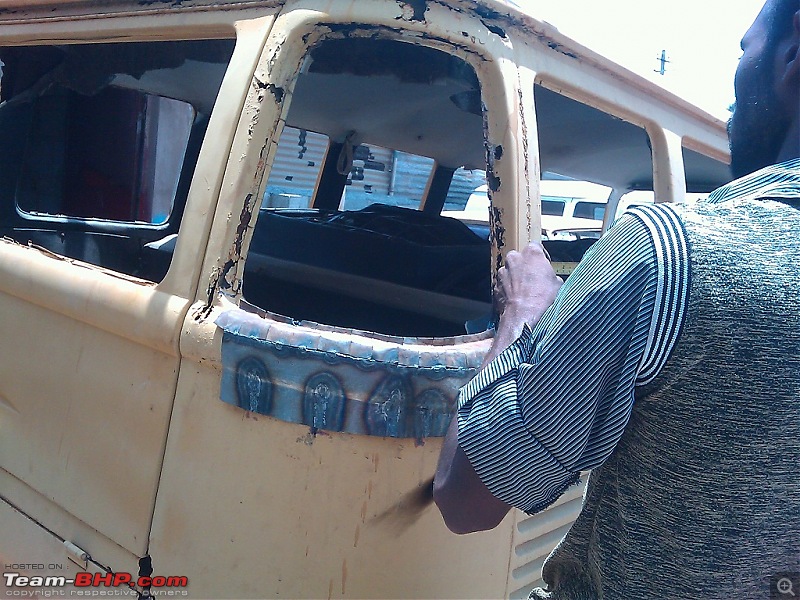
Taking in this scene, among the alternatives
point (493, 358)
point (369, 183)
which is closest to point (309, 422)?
point (493, 358)

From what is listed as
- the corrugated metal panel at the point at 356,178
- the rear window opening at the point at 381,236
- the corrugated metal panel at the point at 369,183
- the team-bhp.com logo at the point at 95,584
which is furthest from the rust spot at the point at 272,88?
the corrugated metal panel at the point at 369,183

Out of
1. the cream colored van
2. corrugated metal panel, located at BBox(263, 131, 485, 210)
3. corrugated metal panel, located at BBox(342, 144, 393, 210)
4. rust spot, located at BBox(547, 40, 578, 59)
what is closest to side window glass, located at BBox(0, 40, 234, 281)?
the cream colored van

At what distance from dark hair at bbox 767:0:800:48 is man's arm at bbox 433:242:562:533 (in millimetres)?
520

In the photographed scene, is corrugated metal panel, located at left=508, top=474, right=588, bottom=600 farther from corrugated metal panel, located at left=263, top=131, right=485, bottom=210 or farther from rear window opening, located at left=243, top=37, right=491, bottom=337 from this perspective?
corrugated metal panel, located at left=263, top=131, right=485, bottom=210

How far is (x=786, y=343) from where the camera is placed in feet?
2.69

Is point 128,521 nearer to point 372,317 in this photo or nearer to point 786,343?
point 372,317

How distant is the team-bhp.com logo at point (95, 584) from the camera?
1546mm

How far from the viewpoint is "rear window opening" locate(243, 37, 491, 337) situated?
7.11 feet

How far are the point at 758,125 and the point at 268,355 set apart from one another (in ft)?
3.15

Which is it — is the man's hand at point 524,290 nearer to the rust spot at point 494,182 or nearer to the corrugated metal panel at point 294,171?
the rust spot at point 494,182

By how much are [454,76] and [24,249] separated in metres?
1.41

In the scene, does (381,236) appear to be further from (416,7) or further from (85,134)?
(85,134)

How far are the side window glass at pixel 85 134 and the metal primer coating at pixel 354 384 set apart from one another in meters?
1.38

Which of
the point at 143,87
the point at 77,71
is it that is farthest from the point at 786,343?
the point at 143,87
